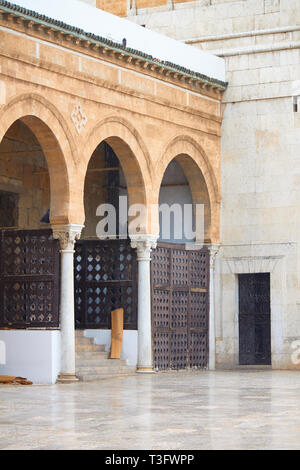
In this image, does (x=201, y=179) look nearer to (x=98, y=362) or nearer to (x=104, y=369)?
(x=98, y=362)

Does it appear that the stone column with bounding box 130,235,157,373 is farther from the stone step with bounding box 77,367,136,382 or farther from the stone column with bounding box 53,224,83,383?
the stone column with bounding box 53,224,83,383

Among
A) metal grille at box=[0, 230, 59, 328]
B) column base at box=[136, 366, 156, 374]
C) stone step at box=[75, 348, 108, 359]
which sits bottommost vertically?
column base at box=[136, 366, 156, 374]

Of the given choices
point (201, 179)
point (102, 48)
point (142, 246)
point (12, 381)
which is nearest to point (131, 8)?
point (201, 179)

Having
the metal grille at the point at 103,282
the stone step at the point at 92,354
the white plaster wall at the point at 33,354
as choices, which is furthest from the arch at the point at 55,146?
the stone step at the point at 92,354

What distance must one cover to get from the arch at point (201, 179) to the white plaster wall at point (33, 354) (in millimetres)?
4886

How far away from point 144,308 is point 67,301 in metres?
2.12

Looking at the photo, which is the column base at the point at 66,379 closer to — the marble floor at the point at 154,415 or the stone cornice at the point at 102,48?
the marble floor at the point at 154,415

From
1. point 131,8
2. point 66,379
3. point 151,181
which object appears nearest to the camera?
point 66,379

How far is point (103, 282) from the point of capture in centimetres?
1836

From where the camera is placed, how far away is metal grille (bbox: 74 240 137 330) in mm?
18175

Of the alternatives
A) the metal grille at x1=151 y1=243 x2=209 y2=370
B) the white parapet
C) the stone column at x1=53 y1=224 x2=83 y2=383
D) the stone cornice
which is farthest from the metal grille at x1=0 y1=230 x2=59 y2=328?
the white parapet

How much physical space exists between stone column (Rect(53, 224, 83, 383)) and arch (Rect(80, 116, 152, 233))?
1.74 m

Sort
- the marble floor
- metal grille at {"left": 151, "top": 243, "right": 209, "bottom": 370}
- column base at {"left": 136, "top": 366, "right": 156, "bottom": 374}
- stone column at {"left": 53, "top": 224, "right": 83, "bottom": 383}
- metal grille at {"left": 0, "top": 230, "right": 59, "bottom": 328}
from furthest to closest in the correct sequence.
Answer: metal grille at {"left": 151, "top": 243, "right": 209, "bottom": 370} < column base at {"left": 136, "top": 366, "right": 156, "bottom": 374} < metal grille at {"left": 0, "top": 230, "right": 59, "bottom": 328} < stone column at {"left": 53, "top": 224, "right": 83, "bottom": 383} < the marble floor

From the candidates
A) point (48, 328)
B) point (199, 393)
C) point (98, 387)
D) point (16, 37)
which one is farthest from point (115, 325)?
point (16, 37)
